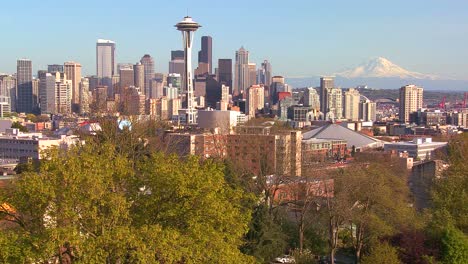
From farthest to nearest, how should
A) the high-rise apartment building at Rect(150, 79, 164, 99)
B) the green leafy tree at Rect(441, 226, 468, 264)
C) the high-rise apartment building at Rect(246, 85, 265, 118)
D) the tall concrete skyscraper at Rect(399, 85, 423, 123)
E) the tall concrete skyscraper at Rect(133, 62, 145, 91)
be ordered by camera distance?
the tall concrete skyscraper at Rect(133, 62, 145, 91)
the high-rise apartment building at Rect(150, 79, 164, 99)
the high-rise apartment building at Rect(246, 85, 265, 118)
the tall concrete skyscraper at Rect(399, 85, 423, 123)
the green leafy tree at Rect(441, 226, 468, 264)

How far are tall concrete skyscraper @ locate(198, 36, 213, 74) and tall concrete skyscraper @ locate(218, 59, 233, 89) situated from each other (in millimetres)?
20823

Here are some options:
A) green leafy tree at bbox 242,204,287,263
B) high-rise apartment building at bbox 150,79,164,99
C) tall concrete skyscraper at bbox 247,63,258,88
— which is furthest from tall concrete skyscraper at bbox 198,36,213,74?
green leafy tree at bbox 242,204,287,263

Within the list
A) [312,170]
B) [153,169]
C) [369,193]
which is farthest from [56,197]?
[312,170]

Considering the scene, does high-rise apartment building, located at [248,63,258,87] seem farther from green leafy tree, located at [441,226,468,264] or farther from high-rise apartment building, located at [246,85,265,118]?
green leafy tree, located at [441,226,468,264]

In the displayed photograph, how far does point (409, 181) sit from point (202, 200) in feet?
56.7

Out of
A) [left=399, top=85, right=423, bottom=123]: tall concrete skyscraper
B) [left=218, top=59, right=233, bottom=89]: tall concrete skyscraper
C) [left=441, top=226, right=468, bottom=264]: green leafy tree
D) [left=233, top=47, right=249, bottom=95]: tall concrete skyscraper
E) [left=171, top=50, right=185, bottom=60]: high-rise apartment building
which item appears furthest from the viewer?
[left=171, top=50, right=185, bottom=60]: high-rise apartment building

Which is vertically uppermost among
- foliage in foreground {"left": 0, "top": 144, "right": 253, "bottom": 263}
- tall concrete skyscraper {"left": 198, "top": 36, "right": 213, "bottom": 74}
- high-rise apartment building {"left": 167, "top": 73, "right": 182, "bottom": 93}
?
tall concrete skyscraper {"left": 198, "top": 36, "right": 213, "bottom": 74}

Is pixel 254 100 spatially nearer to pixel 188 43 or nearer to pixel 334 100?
pixel 334 100

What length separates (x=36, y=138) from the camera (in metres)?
44.3

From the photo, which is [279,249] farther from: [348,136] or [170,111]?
[170,111]

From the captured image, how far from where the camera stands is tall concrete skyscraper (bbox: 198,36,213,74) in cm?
17925

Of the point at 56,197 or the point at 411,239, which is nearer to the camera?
the point at 56,197

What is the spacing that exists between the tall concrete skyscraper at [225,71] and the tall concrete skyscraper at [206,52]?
20.8m

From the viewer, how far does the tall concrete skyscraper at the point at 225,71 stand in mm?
155875
